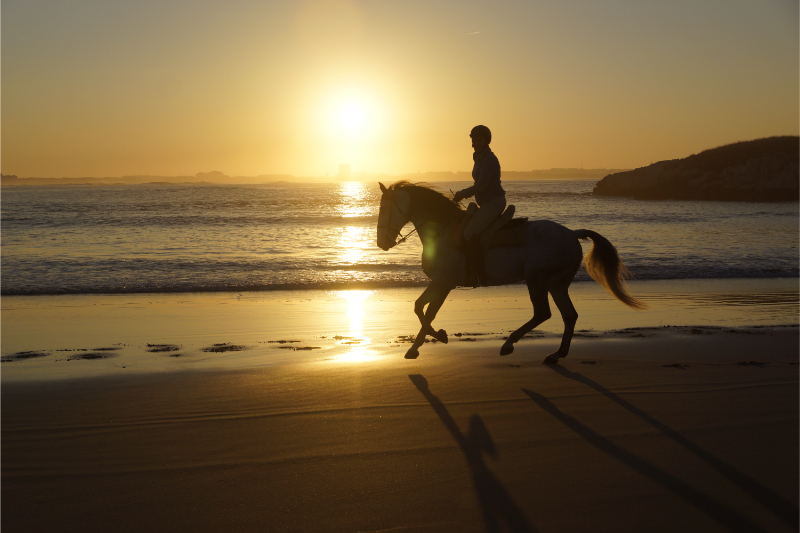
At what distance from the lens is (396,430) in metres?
4.56

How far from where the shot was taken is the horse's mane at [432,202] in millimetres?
7020

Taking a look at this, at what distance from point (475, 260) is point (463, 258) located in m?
0.15

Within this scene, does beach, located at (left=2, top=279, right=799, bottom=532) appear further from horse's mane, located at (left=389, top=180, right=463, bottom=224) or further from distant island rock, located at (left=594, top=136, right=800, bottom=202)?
distant island rock, located at (left=594, top=136, right=800, bottom=202)

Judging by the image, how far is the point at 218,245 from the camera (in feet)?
76.7

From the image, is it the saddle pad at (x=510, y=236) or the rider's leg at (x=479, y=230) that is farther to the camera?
the saddle pad at (x=510, y=236)

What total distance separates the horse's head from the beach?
154 centimetres

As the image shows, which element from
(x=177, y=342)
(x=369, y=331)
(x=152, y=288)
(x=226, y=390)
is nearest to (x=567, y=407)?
(x=226, y=390)

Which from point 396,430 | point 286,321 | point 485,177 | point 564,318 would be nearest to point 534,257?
point 564,318

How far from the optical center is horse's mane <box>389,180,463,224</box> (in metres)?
7.02

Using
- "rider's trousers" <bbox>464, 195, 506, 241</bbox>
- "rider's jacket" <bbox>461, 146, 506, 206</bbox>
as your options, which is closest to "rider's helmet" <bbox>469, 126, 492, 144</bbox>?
"rider's jacket" <bbox>461, 146, 506, 206</bbox>

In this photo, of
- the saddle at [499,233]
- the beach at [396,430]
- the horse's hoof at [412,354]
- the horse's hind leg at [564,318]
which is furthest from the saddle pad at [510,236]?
the horse's hoof at [412,354]

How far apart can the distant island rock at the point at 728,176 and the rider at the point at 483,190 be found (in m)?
61.8

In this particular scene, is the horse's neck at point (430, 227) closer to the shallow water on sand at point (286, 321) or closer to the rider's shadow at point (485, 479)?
the shallow water on sand at point (286, 321)

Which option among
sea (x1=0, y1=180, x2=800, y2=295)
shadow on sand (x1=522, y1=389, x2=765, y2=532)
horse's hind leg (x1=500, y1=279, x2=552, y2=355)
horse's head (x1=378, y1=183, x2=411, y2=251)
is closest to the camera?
shadow on sand (x1=522, y1=389, x2=765, y2=532)
